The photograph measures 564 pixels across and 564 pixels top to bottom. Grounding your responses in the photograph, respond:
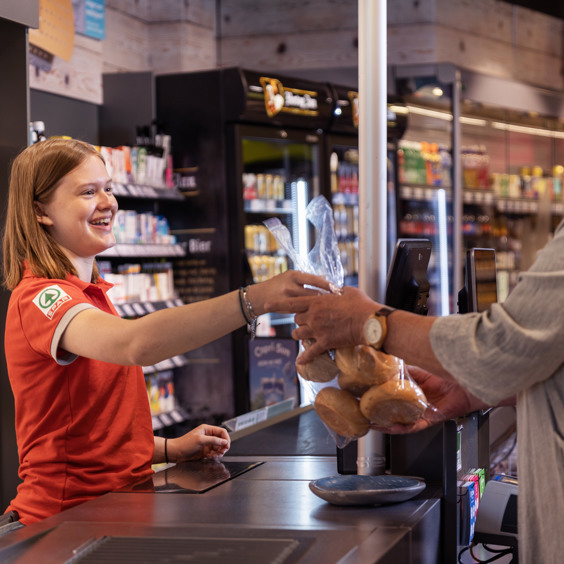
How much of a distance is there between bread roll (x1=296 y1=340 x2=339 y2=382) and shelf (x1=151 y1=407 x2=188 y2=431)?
4.00 metres

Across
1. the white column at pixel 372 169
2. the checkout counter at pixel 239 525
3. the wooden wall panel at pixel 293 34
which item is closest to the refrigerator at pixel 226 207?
the wooden wall panel at pixel 293 34

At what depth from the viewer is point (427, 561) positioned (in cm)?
172

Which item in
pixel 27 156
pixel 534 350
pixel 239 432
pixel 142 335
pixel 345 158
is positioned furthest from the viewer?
pixel 345 158

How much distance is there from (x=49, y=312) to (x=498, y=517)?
1.12 m

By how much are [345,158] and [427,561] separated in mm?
5784

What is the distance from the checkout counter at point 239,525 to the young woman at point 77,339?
142 millimetres

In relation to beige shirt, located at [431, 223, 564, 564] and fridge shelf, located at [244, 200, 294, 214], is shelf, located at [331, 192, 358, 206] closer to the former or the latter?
fridge shelf, located at [244, 200, 294, 214]

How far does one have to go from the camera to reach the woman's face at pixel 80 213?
7.38 ft

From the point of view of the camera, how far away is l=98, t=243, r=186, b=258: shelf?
5.32 metres

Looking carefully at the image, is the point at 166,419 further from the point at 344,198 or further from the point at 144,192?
the point at 344,198

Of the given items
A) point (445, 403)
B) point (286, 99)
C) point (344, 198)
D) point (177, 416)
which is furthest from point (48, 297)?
point (344, 198)

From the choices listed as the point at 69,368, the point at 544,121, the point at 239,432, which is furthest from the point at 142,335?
the point at 544,121

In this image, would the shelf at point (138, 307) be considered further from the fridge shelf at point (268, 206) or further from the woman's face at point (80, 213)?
the woman's face at point (80, 213)

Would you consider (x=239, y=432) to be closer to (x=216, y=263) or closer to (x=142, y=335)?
(x=142, y=335)
